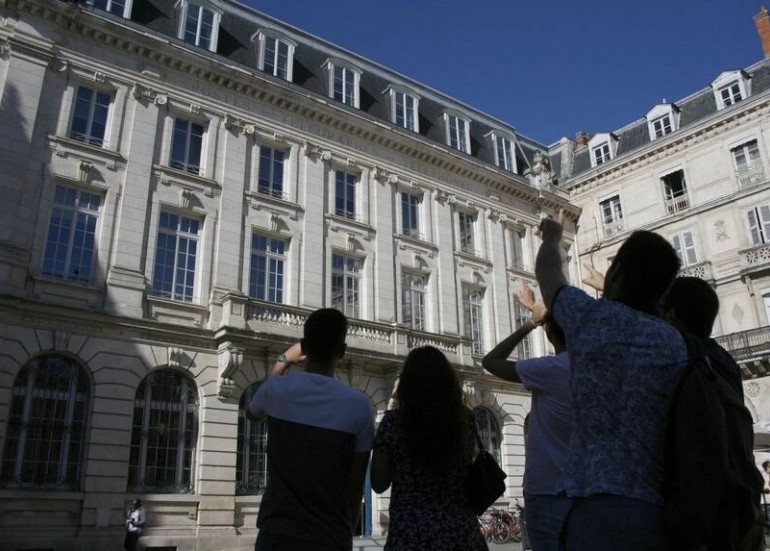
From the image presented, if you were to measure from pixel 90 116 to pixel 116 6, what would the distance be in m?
3.91

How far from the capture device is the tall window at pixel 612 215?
29266 millimetres

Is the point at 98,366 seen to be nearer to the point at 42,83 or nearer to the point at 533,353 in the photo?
the point at 42,83

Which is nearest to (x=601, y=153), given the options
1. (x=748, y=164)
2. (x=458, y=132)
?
(x=748, y=164)

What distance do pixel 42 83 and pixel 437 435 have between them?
17.4 meters

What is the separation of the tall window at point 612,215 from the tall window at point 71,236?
73.6 ft

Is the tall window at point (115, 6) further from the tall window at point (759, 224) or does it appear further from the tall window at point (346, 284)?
the tall window at point (759, 224)

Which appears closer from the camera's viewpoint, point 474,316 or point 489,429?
point 489,429

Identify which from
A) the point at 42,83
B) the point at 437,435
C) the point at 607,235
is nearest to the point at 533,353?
the point at 607,235

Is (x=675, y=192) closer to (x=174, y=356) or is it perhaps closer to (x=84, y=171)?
(x=174, y=356)

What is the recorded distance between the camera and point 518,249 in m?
27.4

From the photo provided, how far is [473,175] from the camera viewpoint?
86.2 feet

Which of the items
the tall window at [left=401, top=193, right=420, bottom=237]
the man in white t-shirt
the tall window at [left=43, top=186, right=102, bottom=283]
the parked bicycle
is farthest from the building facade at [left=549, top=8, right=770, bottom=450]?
the man in white t-shirt

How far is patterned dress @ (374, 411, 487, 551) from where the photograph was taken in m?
3.29

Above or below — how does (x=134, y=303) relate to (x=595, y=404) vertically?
above
